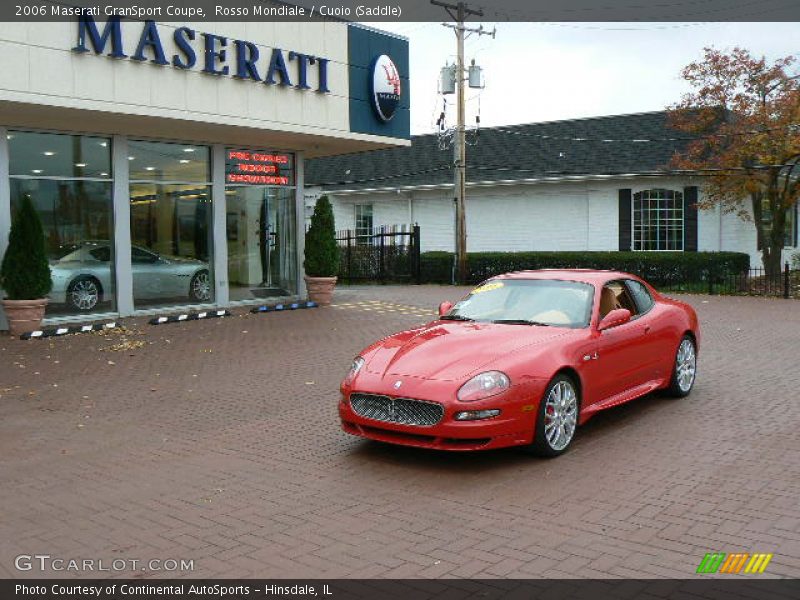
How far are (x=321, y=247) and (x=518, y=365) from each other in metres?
13.2

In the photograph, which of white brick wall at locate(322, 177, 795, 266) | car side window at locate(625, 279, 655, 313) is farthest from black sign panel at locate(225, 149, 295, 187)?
white brick wall at locate(322, 177, 795, 266)

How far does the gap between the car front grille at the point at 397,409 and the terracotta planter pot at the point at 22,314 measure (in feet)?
30.7

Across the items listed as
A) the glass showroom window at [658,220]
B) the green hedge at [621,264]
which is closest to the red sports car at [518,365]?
the green hedge at [621,264]

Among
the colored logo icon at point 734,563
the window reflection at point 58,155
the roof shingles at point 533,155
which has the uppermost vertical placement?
the roof shingles at point 533,155

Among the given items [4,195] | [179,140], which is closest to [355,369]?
[4,195]

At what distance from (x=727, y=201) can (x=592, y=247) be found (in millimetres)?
5301

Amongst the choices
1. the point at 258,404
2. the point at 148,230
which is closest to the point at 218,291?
the point at 148,230

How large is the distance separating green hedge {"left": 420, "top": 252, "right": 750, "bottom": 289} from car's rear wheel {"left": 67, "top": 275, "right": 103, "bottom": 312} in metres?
14.5

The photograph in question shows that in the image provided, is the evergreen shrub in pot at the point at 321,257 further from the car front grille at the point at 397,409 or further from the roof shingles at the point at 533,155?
the roof shingles at the point at 533,155

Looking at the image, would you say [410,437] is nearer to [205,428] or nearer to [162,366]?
[205,428]

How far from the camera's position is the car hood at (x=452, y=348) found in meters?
6.50

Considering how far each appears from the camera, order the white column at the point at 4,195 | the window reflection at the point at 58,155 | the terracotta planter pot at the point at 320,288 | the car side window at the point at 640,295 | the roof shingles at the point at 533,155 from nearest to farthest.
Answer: the car side window at the point at 640,295, the white column at the point at 4,195, the window reflection at the point at 58,155, the terracotta planter pot at the point at 320,288, the roof shingles at the point at 533,155

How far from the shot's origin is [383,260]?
95.0ft
